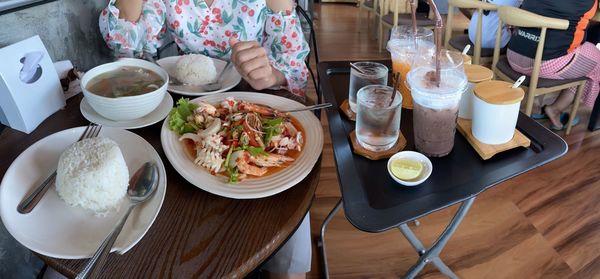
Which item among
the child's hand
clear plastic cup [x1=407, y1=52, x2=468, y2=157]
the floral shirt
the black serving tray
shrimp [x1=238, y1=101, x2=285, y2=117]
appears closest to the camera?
the black serving tray

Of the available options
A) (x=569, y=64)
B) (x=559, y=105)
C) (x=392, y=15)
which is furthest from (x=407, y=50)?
(x=392, y=15)

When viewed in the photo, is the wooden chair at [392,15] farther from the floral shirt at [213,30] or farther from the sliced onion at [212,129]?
the sliced onion at [212,129]

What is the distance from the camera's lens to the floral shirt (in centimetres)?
123

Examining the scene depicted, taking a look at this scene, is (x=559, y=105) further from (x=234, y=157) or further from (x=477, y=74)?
(x=234, y=157)

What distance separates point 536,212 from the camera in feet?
6.42

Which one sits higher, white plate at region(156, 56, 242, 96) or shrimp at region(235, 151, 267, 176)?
white plate at region(156, 56, 242, 96)

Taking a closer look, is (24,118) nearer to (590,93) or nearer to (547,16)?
(547,16)

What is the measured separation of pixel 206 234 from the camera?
0.68 metres

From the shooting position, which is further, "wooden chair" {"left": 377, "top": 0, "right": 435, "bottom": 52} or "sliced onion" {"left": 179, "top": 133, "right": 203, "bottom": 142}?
"wooden chair" {"left": 377, "top": 0, "right": 435, "bottom": 52}

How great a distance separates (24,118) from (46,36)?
41 centimetres

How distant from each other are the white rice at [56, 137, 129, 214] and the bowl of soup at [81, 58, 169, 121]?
0.17 meters

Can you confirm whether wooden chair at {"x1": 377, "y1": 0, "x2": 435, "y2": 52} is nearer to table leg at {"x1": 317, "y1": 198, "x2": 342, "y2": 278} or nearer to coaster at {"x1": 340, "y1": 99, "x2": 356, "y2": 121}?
table leg at {"x1": 317, "y1": 198, "x2": 342, "y2": 278}

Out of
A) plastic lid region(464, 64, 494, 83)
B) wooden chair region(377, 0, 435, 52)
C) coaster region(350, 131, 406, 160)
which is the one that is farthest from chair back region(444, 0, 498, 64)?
coaster region(350, 131, 406, 160)

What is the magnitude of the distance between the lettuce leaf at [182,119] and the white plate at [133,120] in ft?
0.13
